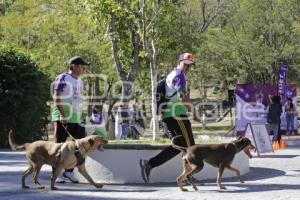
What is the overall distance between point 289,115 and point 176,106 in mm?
19007

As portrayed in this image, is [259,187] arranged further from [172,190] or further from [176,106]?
[176,106]

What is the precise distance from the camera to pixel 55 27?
1478 inches

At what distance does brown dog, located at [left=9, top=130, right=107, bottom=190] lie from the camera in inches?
376

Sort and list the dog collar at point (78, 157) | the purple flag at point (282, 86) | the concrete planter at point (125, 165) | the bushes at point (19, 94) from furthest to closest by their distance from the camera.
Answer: the purple flag at point (282, 86), the bushes at point (19, 94), the concrete planter at point (125, 165), the dog collar at point (78, 157)

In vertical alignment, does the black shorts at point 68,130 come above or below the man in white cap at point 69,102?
below

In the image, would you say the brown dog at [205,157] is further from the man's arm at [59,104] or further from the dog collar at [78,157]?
the man's arm at [59,104]

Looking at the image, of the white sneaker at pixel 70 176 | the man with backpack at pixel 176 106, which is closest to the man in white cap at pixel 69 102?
the white sneaker at pixel 70 176

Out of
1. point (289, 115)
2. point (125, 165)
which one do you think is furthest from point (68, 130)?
point (289, 115)

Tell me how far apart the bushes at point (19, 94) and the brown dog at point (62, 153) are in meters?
12.7

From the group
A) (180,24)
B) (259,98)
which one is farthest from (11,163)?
(180,24)

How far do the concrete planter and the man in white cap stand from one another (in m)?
0.66

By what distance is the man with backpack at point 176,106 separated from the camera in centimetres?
987

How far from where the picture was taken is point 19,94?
2223 cm

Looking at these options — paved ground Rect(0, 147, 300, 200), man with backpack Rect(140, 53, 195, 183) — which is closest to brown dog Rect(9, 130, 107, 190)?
paved ground Rect(0, 147, 300, 200)
